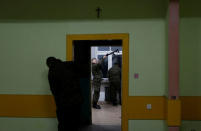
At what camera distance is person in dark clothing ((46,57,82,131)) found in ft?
8.72

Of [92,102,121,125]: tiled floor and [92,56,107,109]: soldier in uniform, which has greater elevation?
[92,56,107,109]: soldier in uniform

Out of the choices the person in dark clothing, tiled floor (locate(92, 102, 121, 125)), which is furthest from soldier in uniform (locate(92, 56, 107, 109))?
the person in dark clothing

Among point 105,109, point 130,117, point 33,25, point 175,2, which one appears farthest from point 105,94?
point 175,2

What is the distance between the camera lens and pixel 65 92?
8.70ft

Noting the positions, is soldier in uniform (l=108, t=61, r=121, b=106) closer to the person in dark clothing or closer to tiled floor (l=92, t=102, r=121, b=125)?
tiled floor (l=92, t=102, r=121, b=125)

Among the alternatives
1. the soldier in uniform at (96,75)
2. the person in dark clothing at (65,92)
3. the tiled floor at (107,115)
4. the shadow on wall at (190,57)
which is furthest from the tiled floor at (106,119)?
the shadow on wall at (190,57)

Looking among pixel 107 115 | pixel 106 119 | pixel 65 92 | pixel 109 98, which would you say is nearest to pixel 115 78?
pixel 109 98

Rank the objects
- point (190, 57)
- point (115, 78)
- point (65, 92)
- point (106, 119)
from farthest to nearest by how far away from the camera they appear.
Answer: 1. point (115, 78)
2. point (106, 119)
3. point (190, 57)
4. point (65, 92)

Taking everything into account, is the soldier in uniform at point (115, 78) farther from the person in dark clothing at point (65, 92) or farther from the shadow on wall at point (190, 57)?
the person in dark clothing at point (65, 92)

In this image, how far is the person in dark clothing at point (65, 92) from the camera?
8.72 ft

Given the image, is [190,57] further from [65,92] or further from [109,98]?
[109,98]

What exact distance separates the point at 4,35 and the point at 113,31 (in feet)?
6.10

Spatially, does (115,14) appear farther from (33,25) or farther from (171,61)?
(33,25)

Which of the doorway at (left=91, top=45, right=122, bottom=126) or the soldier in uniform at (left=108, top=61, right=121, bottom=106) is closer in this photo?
the doorway at (left=91, top=45, right=122, bottom=126)
